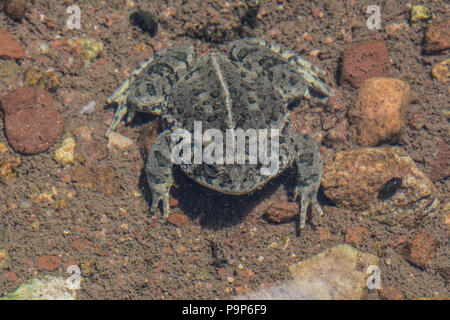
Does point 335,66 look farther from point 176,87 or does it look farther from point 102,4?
point 102,4

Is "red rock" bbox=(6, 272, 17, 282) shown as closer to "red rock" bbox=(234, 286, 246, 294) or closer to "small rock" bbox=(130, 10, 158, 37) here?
"red rock" bbox=(234, 286, 246, 294)

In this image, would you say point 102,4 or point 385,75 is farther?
point 102,4

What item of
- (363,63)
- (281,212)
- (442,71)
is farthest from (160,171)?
(442,71)

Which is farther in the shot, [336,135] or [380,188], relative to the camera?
[336,135]

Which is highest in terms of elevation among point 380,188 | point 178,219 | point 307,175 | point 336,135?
point 336,135

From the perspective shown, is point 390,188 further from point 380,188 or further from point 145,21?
point 145,21
